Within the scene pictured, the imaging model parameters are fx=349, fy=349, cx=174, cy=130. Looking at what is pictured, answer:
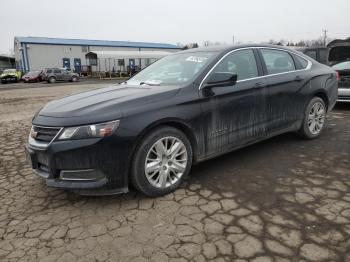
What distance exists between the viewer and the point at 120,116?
3.34m

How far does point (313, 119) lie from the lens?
218 inches

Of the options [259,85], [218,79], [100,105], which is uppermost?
[218,79]

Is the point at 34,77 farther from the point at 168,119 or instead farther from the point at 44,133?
the point at 168,119

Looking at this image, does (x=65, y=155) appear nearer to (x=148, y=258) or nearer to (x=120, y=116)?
(x=120, y=116)

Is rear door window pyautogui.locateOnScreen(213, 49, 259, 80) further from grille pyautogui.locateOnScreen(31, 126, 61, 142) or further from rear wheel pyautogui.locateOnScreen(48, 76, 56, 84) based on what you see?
rear wheel pyautogui.locateOnScreen(48, 76, 56, 84)

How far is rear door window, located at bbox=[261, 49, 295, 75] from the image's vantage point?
4805 mm

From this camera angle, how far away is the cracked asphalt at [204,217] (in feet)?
8.89

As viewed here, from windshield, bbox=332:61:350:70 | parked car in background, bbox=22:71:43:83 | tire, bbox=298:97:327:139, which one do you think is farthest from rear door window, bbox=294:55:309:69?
parked car in background, bbox=22:71:43:83

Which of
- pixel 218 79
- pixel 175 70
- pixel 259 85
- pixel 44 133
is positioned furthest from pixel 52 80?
pixel 218 79

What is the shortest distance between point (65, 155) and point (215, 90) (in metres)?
1.81

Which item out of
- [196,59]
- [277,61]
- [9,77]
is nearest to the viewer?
[196,59]

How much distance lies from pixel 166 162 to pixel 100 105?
2.96 ft

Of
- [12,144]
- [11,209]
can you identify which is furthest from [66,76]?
[11,209]

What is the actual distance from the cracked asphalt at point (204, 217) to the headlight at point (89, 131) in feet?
2.53
